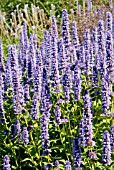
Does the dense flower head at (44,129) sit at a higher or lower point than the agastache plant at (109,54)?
lower

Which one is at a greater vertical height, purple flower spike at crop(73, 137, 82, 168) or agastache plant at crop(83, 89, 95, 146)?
agastache plant at crop(83, 89, 95, 146)

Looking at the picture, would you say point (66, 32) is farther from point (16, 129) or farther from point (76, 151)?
point (76, 151)

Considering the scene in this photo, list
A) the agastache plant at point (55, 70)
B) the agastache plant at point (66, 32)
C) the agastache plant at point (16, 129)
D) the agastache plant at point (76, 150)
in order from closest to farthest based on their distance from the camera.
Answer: the agastache plant at point (76, 150) < the agastache plant at point (16, 129) < the agastache plant at point (55, 70) < the agastache plant at point (66, 32)

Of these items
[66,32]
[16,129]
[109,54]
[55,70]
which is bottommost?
[16,129]

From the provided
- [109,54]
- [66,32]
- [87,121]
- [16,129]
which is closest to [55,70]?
[109,54]

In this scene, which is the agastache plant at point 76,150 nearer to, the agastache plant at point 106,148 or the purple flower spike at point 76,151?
the purple flower spike at point 76,151

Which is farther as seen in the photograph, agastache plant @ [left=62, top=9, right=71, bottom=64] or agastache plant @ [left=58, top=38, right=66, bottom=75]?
agastache plant @ [left=62, top=9, right=71, bottom=64]

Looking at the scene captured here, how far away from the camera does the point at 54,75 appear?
5590 millimetres

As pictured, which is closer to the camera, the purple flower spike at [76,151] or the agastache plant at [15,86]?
the purple flower spike at [76,151]

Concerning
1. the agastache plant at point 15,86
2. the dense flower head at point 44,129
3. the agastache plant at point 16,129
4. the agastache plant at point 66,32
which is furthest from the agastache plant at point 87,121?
the agastache plant at point 66,32

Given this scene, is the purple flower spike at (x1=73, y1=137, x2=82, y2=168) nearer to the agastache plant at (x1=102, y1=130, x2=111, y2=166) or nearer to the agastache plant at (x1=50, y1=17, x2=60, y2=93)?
the agastache plant at (x1=102, y1=130, x2=111, y2=166)

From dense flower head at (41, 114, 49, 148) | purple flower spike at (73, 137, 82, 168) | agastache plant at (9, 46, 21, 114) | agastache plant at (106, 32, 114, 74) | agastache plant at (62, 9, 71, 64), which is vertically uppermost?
agastache plant at (62, 9, 71, 64)

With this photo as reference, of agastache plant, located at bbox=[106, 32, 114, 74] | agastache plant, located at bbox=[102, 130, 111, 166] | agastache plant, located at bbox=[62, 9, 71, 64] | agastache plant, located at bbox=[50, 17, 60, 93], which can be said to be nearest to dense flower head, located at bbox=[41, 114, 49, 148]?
agastache plant, located at bbox=[102, 130, 111, 166]

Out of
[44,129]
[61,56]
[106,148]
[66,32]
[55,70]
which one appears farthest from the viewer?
[66,32]
